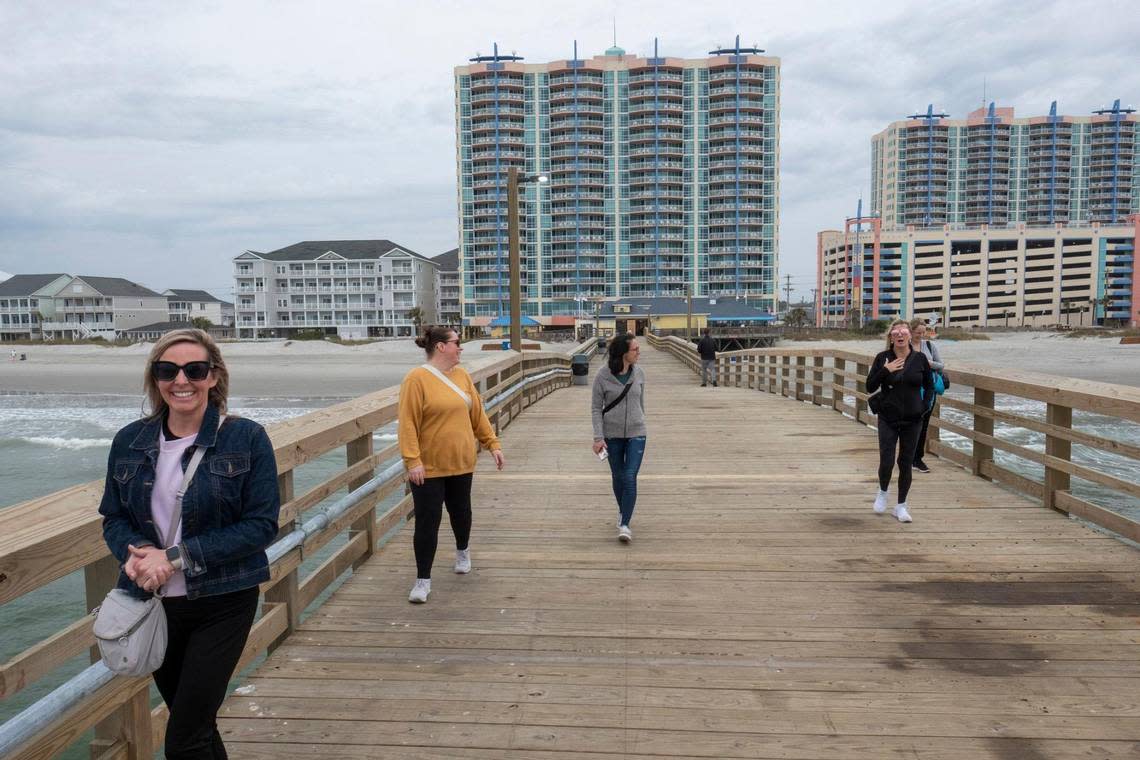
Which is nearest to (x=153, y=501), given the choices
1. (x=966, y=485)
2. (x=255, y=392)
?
(x=966, y=485)

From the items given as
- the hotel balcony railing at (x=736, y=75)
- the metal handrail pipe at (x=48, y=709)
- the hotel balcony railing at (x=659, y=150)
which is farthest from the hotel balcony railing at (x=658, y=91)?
the metal handrail pipe at (x=48, y=709)

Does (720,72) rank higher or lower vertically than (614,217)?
higher

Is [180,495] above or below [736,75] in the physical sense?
below

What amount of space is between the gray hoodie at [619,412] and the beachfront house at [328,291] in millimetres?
85374

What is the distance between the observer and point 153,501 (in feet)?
7.14

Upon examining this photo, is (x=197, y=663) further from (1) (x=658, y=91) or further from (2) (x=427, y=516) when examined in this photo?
(1) (x=658, y=91)

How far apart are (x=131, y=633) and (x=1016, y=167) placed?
174m

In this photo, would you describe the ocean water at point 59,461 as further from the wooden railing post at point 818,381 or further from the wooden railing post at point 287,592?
the wooden railing post at point 818,381

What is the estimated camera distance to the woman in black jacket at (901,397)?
6004mm

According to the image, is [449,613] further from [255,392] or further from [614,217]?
[614,217]

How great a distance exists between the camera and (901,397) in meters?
6.05

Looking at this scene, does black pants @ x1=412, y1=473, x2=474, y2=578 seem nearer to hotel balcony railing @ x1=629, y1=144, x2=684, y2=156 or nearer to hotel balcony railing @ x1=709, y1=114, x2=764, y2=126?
hotel balcony railing @ x1=629, y1=144, x2=684, y2=156

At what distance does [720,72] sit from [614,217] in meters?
22.7

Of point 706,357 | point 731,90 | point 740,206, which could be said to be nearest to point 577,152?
point 731,90
